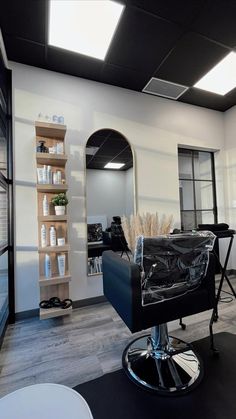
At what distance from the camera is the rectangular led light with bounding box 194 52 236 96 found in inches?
97.0

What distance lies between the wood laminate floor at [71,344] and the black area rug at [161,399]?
13 cm

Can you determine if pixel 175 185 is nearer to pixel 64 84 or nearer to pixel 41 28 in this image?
pixel 64 84

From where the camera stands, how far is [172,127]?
10.5 feet

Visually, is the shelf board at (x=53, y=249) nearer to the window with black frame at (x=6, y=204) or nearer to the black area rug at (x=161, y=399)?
the window with black frame at (x=6, y=204)

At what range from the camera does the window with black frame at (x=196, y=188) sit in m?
3.39

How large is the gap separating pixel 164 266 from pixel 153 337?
0.67 meters

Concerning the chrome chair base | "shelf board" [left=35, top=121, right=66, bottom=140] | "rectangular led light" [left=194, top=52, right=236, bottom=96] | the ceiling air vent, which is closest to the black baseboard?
the chrome chair base

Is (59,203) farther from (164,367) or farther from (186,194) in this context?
(186,194)

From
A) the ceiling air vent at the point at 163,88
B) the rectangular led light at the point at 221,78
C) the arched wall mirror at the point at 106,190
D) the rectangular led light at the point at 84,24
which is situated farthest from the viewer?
the ceiling air vent at the point at 163,88

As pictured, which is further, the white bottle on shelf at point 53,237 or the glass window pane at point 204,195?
the glass window pane at point 204,195

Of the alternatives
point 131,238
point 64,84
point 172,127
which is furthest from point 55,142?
point 172,127

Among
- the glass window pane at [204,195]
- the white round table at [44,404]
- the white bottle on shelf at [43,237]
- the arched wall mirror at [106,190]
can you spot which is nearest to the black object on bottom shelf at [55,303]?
the arched wall mirror at [106,190]

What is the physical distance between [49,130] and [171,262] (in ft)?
6.06

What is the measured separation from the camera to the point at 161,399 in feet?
4.00
